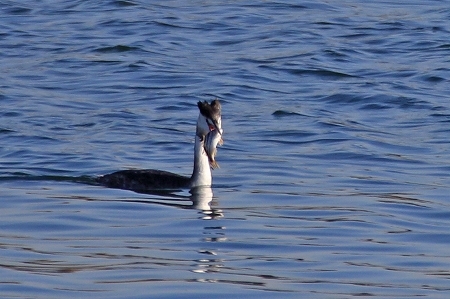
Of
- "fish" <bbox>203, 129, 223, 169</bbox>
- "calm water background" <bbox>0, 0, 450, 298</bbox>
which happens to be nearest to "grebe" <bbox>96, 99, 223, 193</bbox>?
"fish" <bbox>203, 129, 223, 169</bbox>

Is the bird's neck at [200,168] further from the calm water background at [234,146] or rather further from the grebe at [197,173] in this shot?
the calm water background at [234,146]

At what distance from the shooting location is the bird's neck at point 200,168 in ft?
46.1

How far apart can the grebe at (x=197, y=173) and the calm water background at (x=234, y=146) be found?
0.20m

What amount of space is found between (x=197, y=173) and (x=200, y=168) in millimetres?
62

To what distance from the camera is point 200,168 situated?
46.1ft

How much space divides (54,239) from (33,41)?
645 inches

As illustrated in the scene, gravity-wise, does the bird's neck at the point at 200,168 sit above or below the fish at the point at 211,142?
below

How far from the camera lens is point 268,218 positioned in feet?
40.3

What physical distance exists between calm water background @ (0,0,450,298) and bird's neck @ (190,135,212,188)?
1.03ft

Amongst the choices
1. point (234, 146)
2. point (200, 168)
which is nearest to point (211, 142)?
point (200, 168)

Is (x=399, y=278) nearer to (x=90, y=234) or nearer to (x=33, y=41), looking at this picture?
(x=90, y=234)

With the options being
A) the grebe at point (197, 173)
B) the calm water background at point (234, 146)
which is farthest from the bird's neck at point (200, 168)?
the calm water background at point (234, 146)

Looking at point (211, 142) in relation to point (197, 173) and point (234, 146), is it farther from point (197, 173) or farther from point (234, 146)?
point (234, 146)

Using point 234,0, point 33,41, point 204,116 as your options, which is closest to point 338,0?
point 234,0
